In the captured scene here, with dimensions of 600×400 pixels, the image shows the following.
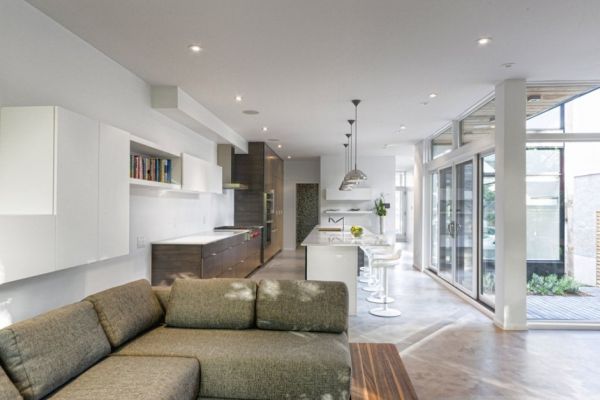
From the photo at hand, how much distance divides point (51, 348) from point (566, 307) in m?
5.25

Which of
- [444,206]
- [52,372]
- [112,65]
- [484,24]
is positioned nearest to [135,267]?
[112,65]

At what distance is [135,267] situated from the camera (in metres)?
4.23

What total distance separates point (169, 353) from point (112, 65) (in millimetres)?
2782

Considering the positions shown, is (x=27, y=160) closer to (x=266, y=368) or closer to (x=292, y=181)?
(x=266, y=368)

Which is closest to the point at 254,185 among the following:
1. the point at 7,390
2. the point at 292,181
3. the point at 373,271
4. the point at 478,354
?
the point at 373,271

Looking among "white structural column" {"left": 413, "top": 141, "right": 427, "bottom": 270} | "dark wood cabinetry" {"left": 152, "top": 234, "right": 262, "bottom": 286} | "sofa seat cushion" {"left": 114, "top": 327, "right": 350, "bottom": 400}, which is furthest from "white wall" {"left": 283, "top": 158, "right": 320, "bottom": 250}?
"sofa seat cushion" {"left": 114, "top": 327, "right": 350, "bottom": 400}

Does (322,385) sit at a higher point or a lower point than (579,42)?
lower

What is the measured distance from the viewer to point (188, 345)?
2.48 meters

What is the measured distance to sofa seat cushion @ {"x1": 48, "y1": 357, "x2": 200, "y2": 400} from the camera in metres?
1.83

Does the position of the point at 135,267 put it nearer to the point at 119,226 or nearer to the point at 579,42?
the point at 119,226

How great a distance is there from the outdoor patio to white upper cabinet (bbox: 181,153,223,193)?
14.8ft

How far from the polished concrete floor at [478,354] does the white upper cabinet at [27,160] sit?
2.99 meters

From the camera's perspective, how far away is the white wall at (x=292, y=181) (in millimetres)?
11859

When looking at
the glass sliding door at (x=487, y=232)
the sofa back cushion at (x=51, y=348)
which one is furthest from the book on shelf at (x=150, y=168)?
the glass sliding door at (x=487, y=232)
